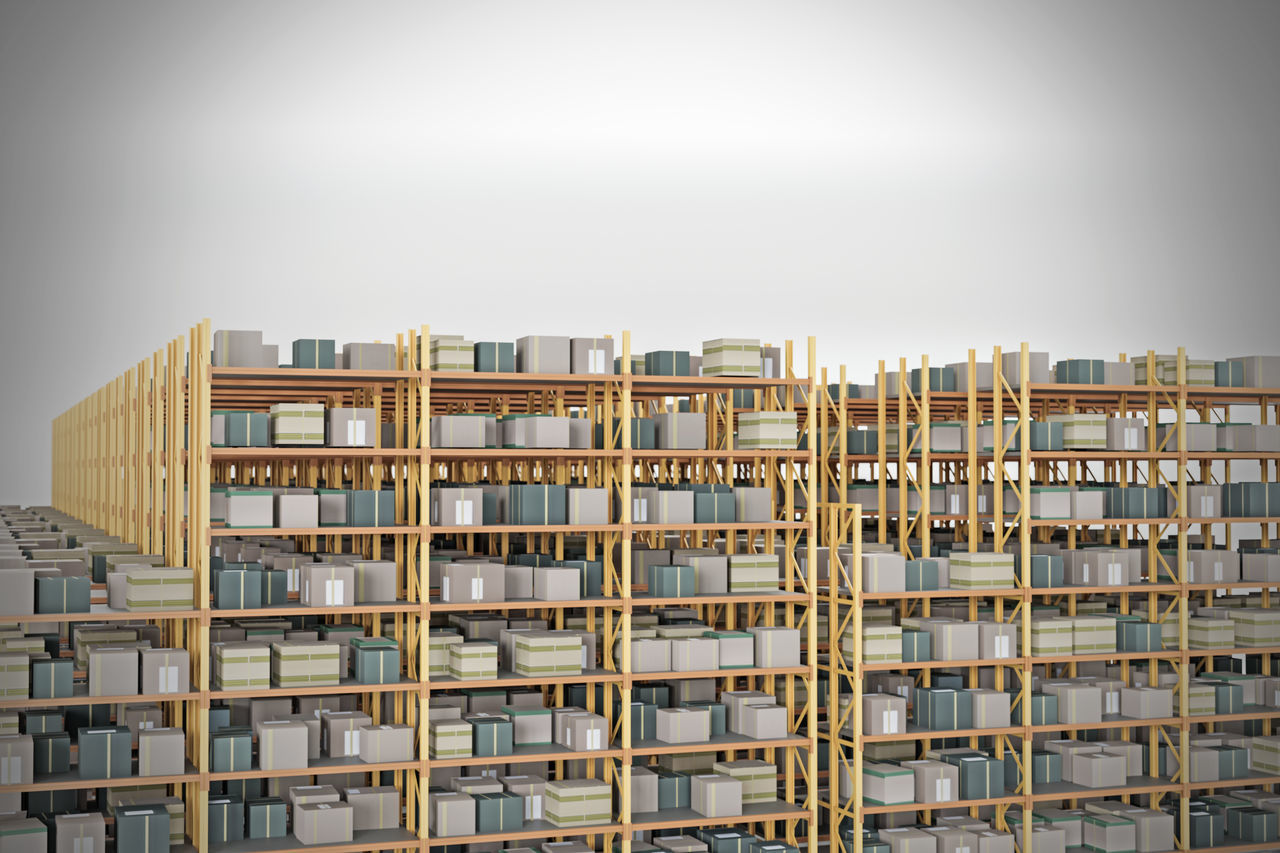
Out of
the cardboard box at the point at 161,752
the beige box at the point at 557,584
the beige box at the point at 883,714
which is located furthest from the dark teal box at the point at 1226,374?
the cardboard box at the point at 161,752

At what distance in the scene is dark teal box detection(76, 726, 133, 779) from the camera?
8828mm

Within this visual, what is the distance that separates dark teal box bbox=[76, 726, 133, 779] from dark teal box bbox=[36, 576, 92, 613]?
0.89 metres

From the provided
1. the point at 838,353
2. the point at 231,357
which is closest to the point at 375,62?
the point at 838,353

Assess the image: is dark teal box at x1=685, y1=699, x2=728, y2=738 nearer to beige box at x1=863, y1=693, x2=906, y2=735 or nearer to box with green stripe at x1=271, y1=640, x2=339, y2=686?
beige box at x1=863, y1=693, x2=906, y2=735

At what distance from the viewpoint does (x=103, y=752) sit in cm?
887

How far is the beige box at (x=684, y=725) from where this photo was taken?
1039 cm

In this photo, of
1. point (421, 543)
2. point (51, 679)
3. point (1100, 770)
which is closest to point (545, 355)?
point (421, 543)

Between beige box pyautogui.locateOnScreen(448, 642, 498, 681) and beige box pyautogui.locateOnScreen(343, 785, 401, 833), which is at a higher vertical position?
beige box pyautogui.locateOnScreen(448, 642, 498, 681)

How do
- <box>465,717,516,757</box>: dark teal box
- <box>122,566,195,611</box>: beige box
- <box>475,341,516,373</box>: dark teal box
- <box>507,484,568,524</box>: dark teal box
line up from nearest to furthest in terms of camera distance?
1. <box>122,566,195,611</box>: beige box
2. <box>465,717,516,757</box>: dark teal box
3. <box>475,341,516,373</box>: dark teal box
4. <box>507,484,568,524</box>: dark teal box

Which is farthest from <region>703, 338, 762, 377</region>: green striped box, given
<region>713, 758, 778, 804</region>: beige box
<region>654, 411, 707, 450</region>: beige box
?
<region>713, 758, 778, 804</region>: beige box

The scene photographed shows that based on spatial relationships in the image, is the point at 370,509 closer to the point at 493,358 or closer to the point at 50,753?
the point at 493,358

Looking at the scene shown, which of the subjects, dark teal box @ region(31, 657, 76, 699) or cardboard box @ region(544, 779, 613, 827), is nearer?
dark teal box @ region(31, 657, 76, 699)

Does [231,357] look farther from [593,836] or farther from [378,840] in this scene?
[593,836]

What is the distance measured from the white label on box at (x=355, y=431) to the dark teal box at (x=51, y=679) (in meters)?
2.53
